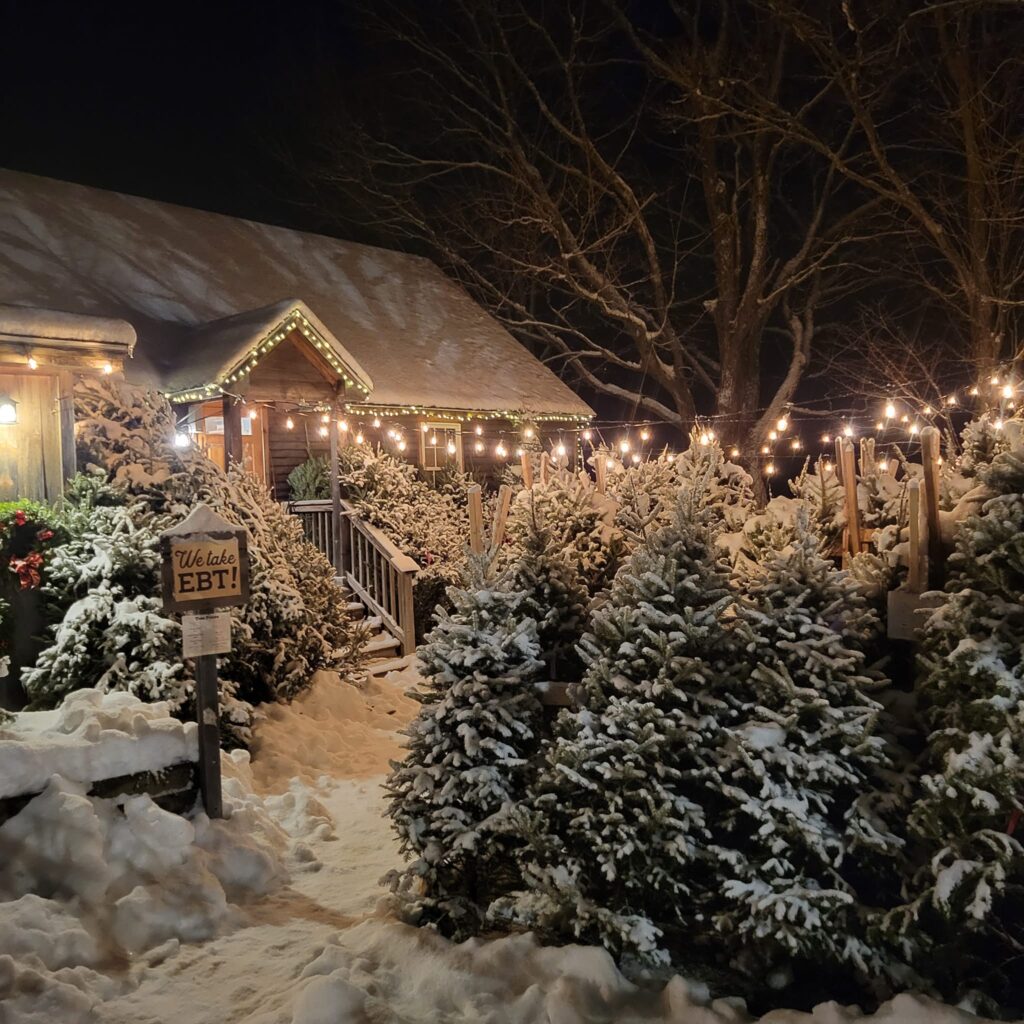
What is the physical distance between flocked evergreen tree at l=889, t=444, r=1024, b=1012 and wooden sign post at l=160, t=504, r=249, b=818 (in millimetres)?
4276

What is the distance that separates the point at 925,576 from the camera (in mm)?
4953

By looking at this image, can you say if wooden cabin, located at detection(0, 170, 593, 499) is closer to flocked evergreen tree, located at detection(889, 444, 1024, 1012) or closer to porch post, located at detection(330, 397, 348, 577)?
porch post, located at detection(330, 397, 348, 577)

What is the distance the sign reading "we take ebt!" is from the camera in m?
5.98

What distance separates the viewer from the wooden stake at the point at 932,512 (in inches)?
199

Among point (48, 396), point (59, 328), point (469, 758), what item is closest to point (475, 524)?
point (469, 758)

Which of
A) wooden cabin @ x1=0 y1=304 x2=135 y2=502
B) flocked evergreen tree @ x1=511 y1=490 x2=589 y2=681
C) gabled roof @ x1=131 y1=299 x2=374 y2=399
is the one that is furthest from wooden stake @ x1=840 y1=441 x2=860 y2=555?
gabled roof @ x1=131 y1=299 x2=374 y2=399

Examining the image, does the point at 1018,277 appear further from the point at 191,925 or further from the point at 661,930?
the point at 191,925

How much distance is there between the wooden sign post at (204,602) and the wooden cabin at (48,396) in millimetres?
3766

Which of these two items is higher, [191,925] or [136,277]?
[136,277]

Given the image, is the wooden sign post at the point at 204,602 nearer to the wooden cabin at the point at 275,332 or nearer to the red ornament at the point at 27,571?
the red ornament at the point at 27,571

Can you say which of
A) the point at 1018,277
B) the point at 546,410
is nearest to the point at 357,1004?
the point at 546,410

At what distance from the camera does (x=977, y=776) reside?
3.90 m

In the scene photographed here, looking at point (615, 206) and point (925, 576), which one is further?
point (615, 206)

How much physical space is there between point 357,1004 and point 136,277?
47.7ft
